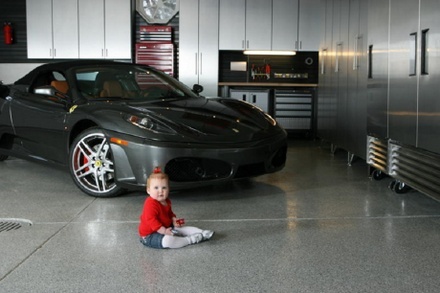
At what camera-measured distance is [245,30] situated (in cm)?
924

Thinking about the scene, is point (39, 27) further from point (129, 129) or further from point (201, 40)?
point (129, 129)

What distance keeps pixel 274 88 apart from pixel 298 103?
20.8 inches

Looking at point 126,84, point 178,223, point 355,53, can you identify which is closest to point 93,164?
point 126,84

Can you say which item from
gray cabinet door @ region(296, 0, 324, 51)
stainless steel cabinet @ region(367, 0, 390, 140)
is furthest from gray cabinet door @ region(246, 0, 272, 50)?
stainless steel cabinet @ region(367, 0, 390, 140)

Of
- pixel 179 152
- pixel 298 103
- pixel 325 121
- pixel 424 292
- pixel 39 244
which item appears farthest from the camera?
pixel 298 103

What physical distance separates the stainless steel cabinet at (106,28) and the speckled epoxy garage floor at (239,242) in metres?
5.24

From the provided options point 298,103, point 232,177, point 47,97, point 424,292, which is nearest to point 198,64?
point 298,103

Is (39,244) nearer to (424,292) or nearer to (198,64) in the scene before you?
(424,292)

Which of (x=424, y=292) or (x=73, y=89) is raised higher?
(x=73, y=89)

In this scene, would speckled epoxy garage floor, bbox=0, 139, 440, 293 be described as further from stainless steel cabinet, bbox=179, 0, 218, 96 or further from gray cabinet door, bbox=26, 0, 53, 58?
gray cabinet door, bbox=26, 0, 53, 58

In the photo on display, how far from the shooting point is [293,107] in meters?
9.03

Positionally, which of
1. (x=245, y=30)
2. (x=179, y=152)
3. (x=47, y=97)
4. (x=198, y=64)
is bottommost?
(x=179, y=152)

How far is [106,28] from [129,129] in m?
6.25

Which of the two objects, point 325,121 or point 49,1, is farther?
point 49,1
